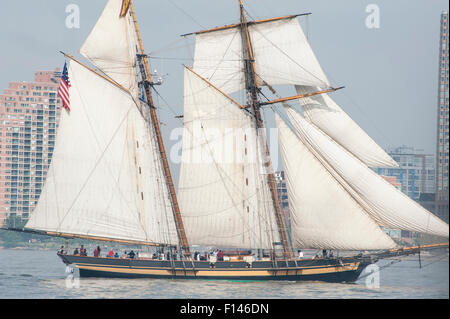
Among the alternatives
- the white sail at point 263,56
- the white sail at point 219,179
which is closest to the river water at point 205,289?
the white sail at point 219,179

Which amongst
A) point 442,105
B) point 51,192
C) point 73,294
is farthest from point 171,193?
point 442,105

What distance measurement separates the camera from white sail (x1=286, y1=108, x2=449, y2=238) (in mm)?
51594

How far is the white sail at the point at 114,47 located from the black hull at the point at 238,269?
14.0 metres

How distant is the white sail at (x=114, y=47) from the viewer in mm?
61531

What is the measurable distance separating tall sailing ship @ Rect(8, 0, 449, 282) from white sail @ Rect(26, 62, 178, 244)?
8cm

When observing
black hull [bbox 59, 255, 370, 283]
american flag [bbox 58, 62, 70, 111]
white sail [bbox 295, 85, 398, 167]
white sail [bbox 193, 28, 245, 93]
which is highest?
white sail [bbox 193, 28, 245, 93]

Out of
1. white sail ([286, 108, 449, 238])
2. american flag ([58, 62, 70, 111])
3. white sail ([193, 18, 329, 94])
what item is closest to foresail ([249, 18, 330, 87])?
white sail ([193, 18, 329, 94])

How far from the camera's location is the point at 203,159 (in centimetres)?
6019

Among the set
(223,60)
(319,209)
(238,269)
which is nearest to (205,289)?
(238,269)

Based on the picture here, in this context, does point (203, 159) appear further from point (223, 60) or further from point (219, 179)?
point (223, 60)

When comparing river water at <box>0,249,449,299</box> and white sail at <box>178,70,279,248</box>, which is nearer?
river water at <box>0,249,449,299</box>

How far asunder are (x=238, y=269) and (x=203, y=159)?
A: 29.2ft

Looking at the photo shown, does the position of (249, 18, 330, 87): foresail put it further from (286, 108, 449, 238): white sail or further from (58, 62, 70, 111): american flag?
(58, 62, 70, 111): american flag

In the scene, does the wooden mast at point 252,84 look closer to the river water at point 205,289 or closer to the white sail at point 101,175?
the river water at point 205,289
